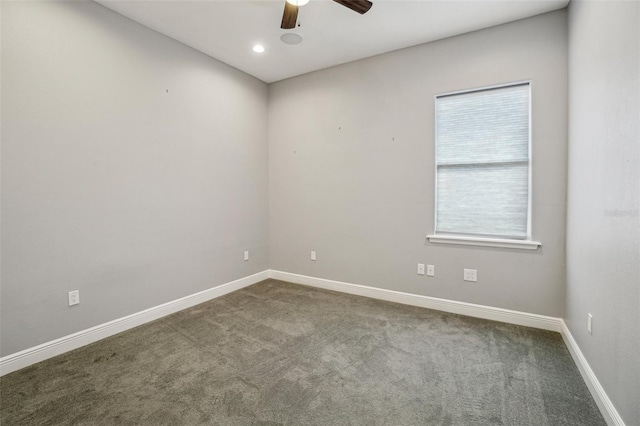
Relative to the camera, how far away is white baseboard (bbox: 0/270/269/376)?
212 cm

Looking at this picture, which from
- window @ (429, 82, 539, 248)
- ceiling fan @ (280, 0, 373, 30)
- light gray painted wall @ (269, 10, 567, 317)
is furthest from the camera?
window @ (429, 82, 539, 248)

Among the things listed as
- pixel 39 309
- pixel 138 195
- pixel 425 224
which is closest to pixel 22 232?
pixel 39 309

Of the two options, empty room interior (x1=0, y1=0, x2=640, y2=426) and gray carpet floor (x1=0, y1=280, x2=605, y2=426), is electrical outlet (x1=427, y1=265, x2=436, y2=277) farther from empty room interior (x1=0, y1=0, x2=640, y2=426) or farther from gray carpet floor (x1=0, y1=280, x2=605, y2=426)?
gray carpet floor (x1=0, y1=280, x2=605, y2=426)

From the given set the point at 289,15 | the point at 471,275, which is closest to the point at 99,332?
the point at 289,15

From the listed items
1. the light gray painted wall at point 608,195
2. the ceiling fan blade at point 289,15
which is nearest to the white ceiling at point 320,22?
the ceiling fan blade at point 289,15

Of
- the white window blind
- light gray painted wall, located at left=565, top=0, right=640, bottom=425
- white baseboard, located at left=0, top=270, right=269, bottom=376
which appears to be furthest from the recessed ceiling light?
white baseboard, located at left=0, top=270, right=269, bottom=376

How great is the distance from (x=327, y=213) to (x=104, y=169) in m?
2.44

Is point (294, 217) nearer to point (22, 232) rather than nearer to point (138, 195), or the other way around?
point (138, 195)

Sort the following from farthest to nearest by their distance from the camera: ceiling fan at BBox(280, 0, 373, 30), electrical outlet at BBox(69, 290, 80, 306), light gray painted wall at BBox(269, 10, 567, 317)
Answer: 1. light gray painted wall at BBox(269, 10, 567, 317)
2. electrical outlet at BBox(69, 290, 80, 306)
3. ceiling fan at BBox(280, 0, 373, 30)

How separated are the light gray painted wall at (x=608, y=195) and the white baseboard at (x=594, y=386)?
0.05m

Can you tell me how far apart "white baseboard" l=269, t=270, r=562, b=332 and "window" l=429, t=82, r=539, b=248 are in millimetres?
707

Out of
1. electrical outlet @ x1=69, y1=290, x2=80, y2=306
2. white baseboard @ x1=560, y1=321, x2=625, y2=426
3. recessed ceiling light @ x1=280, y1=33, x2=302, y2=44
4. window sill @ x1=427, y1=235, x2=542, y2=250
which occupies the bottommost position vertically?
white baseboard @ x1=560, y1=321, x2=625, y2=426

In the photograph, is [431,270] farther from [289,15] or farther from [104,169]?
[104,169]

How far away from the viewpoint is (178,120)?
317 cm
